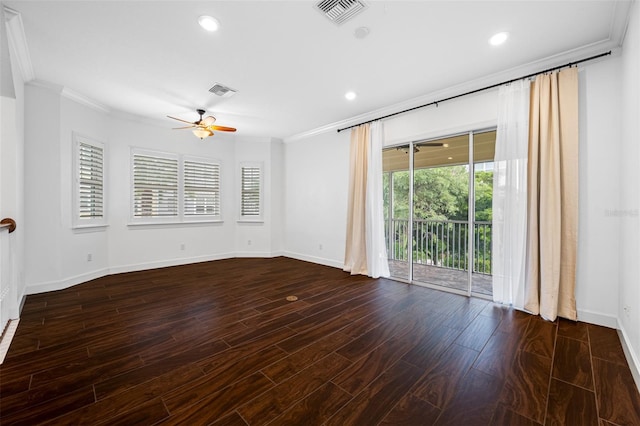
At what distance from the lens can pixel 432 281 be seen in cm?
420

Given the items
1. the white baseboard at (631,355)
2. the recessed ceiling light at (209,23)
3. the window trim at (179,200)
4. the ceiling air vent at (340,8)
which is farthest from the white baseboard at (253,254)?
the white baseboard at (631,355)

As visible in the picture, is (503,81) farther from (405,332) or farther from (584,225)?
(405,332)

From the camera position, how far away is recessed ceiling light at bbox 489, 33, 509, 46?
2.46 metres

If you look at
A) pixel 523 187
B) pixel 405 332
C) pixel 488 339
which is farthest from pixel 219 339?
pixel 523 187

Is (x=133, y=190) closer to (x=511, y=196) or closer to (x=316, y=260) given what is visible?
(x=316, y=260)

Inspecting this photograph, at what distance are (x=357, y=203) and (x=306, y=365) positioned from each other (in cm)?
308

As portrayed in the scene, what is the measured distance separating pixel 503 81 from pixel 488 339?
115 inches

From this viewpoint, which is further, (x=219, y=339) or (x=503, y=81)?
(x=503, y=81)

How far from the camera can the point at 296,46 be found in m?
2.66

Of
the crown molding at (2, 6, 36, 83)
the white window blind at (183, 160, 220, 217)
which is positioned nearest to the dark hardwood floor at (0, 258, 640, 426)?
the white window blind at (183, 160, 220, 217)

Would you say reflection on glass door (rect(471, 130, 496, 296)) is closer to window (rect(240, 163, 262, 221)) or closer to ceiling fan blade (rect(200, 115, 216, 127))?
ceiling fan blade (rect(200, 115, 216, 127))

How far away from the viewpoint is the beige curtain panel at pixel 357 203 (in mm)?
4531

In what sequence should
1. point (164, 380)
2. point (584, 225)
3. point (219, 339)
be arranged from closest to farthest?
point (164, 380), point (219, 339), point (584, 225)

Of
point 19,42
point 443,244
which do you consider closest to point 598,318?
point 443,244
